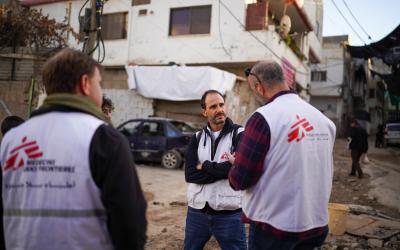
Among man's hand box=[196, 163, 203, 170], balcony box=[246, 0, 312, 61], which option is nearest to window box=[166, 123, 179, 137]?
balcony box=[246, 0, 312, 61]

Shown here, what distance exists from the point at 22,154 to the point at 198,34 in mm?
16238

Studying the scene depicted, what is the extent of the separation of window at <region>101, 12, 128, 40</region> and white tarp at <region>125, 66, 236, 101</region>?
3525mm

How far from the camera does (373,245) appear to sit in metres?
5.24

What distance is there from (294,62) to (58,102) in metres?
19.2

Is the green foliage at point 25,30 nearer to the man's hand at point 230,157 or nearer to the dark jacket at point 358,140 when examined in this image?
the man's hand at point 230,157

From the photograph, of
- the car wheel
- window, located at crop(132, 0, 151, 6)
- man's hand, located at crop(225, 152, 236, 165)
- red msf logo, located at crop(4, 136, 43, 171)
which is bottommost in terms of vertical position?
the car wheel

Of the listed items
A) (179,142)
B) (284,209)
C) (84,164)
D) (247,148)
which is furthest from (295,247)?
(179,142)

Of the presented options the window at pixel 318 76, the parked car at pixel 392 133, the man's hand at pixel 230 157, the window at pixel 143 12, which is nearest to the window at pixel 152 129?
the window at pixel 143 12

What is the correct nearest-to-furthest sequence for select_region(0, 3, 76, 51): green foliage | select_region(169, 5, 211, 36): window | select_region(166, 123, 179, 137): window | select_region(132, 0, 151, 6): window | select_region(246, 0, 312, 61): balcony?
select_region(0, 3, 76, 51): green foliage < select_region(166, 123, 179, 137): window < select_region(246, 0, 312, 61): balcony < select_region(169, 5, 211, 36): window < select_region(132, 0, 151, 6): window

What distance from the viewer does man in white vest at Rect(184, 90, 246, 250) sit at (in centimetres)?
292

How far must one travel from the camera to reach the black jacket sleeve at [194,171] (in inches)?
117

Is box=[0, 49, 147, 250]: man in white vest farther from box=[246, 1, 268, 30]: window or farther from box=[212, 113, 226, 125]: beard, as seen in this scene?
box=[246, 1, 268, 30]: window

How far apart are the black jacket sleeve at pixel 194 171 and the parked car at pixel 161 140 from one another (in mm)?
8641

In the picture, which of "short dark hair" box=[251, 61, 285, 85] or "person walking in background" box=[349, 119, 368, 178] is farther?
"person walking in background" box=[349, 119, 368, 178]
